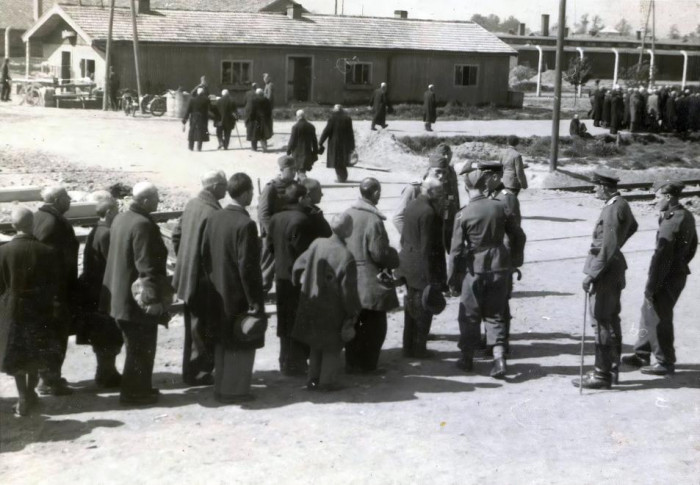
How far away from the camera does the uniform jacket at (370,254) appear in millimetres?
8203

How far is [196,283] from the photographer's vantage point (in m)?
7.68

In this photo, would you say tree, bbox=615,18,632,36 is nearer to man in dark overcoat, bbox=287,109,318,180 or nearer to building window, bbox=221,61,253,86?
building window, bbox=221,61,253,86

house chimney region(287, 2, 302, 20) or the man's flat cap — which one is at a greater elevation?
house chimney region(287, 2, 302, 20)

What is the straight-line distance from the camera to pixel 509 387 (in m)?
8.26

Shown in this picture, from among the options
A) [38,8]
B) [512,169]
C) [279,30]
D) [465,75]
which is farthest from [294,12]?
[512,169]

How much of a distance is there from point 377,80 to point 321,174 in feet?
68.0

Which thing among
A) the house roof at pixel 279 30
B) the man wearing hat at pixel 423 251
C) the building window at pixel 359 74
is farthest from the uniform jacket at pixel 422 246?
the building window at pixel 359 74

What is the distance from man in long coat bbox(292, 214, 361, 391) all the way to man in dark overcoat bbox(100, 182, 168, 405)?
1132mm

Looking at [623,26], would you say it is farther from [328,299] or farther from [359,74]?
[328,299]

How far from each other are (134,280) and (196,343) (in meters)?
0.91

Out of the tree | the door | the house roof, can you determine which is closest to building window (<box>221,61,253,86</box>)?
the house roof

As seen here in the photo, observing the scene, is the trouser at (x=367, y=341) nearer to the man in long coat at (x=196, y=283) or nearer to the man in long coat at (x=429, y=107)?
the man in long coat at (x=196, y=283)

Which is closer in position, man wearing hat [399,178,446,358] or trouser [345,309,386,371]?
trouser [345,309,386,371]

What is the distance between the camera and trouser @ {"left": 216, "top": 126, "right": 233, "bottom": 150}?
23.9m
